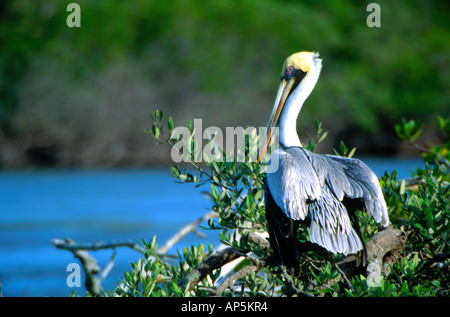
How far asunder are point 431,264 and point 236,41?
26.2m

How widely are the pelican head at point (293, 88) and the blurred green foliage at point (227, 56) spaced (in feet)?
63.9

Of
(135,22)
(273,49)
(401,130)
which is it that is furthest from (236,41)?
(401,130)

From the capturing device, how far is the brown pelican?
2855mm

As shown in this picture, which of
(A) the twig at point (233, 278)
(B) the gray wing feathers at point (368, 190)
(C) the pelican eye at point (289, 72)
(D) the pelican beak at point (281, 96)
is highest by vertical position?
(C) the pelican eye at point (289, 72)

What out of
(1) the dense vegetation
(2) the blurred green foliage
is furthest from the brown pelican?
(2) the blurred green foliage

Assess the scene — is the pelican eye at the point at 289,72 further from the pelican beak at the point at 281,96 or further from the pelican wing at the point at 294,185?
the pelican wing at the point at 294,185

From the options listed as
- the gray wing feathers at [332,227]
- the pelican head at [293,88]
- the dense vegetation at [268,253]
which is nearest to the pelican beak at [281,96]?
the pelican head at [293,88]

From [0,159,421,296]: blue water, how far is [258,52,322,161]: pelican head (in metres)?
3.91

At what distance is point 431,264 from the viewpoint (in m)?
2.89

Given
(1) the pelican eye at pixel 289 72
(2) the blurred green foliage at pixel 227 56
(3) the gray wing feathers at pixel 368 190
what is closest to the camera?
(3) the gray wing feathers at pixel 368 190

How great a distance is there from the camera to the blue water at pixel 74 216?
944 cm

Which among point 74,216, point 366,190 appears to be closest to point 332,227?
point 366,190
